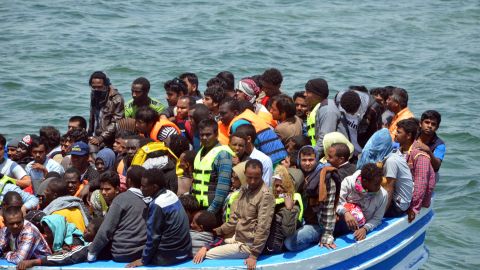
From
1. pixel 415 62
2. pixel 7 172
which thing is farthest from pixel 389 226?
pixel 415 62

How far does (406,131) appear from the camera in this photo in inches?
323

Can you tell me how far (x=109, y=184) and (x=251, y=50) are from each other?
12.4m

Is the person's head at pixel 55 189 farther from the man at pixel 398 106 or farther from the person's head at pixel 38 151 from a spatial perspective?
the man at pixel 398 106

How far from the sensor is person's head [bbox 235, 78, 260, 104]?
368 inches

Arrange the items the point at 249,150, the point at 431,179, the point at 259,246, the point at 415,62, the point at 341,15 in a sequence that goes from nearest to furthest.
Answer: the point at 259,246, the point at 249,150, the point at 431,179, the point at 415,62, the point at 341,15

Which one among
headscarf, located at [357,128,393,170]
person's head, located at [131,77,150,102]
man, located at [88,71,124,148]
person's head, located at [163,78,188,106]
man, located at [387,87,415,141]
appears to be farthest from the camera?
man, located at [88,71,124,148]

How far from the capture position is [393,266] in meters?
8.56

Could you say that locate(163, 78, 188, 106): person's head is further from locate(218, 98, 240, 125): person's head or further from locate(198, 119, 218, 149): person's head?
locate(198, 119, 218, 149): person's head

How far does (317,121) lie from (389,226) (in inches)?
47.6

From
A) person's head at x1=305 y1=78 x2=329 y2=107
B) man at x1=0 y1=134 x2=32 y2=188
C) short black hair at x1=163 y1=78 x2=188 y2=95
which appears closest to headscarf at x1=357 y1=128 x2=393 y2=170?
person's head at x1=305 y1=78 x2=329 y2=107

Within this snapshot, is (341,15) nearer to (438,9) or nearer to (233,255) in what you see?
(438,9)

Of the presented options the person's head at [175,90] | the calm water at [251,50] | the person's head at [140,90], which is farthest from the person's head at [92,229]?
the calm water at [251,50]

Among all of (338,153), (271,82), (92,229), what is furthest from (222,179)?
(271,82)

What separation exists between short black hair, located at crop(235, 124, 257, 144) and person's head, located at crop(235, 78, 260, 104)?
4.75 feet
